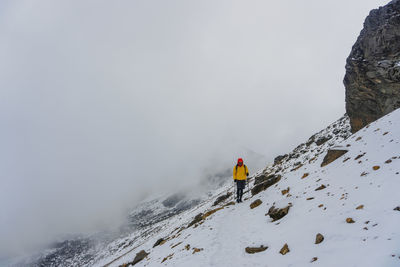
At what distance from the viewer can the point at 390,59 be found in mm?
22516

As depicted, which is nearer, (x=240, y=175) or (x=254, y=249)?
(x=254, y=249)

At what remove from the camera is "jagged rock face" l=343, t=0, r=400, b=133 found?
22.2 metres

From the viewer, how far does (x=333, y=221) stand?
8.05 meters

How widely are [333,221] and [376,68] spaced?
2436 centimetres

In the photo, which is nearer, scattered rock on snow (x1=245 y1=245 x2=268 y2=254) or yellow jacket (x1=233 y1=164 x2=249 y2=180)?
scattered rock on snow (x1=245 y1=245 x2=268 y2=254)

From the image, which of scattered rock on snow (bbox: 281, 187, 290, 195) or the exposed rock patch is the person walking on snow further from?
the exposed rock patch

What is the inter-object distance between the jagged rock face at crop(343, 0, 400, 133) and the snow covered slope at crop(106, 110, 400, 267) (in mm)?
9257

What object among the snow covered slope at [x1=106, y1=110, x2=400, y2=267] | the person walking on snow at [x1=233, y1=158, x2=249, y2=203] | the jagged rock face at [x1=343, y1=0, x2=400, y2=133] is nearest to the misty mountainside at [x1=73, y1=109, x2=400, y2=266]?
the snow covered slope at [x1=106, y1=110, x2=400, y2=267]

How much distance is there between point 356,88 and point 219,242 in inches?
1105

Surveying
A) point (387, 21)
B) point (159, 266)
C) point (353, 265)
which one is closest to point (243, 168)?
point (159, 266)

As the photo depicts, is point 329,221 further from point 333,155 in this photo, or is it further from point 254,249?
point 333,155

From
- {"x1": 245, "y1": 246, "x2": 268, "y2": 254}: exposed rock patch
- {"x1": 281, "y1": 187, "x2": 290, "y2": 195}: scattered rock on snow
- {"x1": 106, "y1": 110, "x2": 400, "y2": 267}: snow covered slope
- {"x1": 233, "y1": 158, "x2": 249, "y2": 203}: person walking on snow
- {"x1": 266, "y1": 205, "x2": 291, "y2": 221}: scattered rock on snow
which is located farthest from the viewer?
{"x1": 233, "y1": 158, "x2": 249, "y2": 203}: person walking on snow

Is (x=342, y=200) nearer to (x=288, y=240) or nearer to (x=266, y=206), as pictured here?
(x=288, y=240)

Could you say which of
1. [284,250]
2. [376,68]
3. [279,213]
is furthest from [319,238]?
[376,68]
